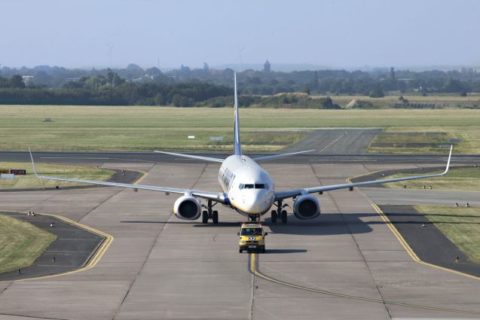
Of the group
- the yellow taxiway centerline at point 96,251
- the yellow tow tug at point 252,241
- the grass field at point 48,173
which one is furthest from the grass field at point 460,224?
the grass field at point 48,173

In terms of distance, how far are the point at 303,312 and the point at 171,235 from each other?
20674 millimetres

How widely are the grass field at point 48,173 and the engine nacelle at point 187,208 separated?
91.3 feet

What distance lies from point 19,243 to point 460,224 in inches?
1026

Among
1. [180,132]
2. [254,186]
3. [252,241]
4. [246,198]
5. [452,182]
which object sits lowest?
[180,132]

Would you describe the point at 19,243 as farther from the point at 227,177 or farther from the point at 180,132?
the point at 180,132

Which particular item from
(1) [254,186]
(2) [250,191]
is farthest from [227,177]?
(2) [250,191]

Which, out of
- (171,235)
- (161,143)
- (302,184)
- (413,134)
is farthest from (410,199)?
(413,134)

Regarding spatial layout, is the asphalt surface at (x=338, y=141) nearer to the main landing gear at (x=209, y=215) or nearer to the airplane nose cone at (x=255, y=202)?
the main landing gear at (x=209, y=215)

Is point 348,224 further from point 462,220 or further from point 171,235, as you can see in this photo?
point 171,235

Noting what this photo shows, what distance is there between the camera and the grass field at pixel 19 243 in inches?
1999

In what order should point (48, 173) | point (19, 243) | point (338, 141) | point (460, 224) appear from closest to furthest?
1. point (19, 243)
2. point (460, 224)
3. point (48, 173)
4. point (338, 141)

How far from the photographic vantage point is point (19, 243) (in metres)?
56.3

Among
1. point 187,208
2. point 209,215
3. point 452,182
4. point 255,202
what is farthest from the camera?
point 452,182

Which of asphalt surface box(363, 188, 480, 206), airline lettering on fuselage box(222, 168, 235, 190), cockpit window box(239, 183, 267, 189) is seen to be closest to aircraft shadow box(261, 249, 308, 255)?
cockpit window box(239, 183, 267, 189)
